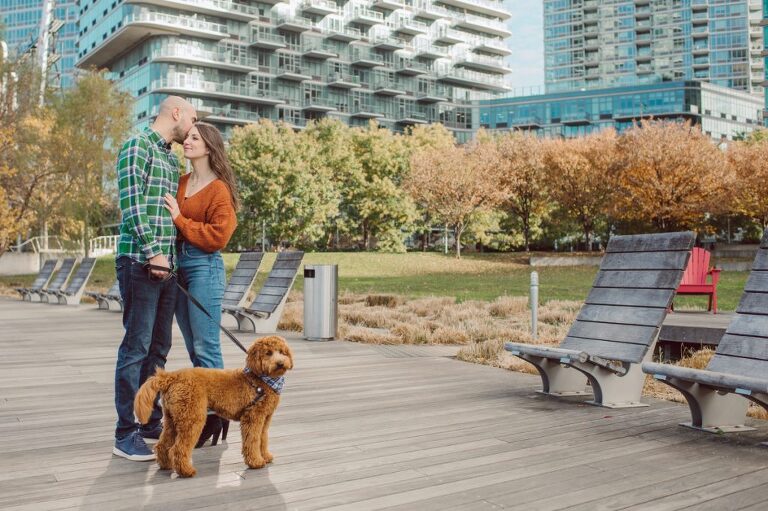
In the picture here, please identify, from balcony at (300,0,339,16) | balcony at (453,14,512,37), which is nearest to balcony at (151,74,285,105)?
balcony at (300,0,339,16)

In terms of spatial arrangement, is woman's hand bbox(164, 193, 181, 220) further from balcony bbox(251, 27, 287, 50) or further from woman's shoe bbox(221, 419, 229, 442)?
balcony bbox(251, 27, 287, 50)

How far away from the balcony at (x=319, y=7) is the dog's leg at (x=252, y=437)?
86.7 meters

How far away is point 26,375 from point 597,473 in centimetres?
594

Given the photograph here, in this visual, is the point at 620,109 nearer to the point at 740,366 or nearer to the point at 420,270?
the point at 420,270

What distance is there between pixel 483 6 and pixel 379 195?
62.4 m

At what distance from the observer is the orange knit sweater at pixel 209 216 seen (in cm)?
453

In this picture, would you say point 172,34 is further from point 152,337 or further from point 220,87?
point 152,337

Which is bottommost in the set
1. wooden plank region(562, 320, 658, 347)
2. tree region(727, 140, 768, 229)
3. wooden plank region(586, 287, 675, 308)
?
wooden plank region(562, 320, 658, 347)

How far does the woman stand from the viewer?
4.54 meters

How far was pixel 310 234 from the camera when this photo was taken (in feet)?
177

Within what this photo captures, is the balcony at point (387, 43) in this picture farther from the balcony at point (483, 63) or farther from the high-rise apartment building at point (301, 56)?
the balcony at point (483, 63)

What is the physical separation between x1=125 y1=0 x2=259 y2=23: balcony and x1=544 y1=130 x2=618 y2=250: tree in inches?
1560

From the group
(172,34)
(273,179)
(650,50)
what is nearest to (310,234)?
(273,179)

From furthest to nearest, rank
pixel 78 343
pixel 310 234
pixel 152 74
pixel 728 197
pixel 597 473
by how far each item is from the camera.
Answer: pixel 152 74
pixel 310 234
pixel 728 197
pixel 78 343
pixel 597 473
